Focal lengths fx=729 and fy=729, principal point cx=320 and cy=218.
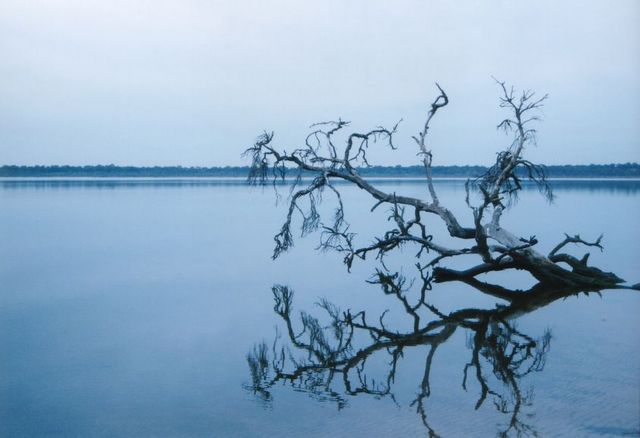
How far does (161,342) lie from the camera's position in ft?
29.0

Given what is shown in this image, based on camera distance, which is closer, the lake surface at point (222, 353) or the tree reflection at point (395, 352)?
the lake surface at point (222, 353)

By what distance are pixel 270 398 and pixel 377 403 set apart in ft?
3.24

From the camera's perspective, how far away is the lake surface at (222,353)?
20.0 feet

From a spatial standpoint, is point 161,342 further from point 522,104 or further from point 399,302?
point 522,104

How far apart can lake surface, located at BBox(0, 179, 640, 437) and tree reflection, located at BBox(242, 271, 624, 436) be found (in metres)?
0.11

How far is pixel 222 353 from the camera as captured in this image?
8.34m

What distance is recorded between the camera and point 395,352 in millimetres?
8422

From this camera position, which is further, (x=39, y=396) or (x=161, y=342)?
(x=161, y=342)

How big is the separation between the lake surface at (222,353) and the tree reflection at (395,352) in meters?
0.11

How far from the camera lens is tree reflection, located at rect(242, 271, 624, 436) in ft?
22.6

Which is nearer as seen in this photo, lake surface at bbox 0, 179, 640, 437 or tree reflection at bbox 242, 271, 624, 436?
lake surface at bbox 0, 179, 640, 437

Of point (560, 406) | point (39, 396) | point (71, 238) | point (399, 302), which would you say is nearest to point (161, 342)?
point (39, 396)

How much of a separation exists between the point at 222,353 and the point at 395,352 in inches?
78.3

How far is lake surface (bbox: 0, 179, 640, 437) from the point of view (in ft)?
20.0
